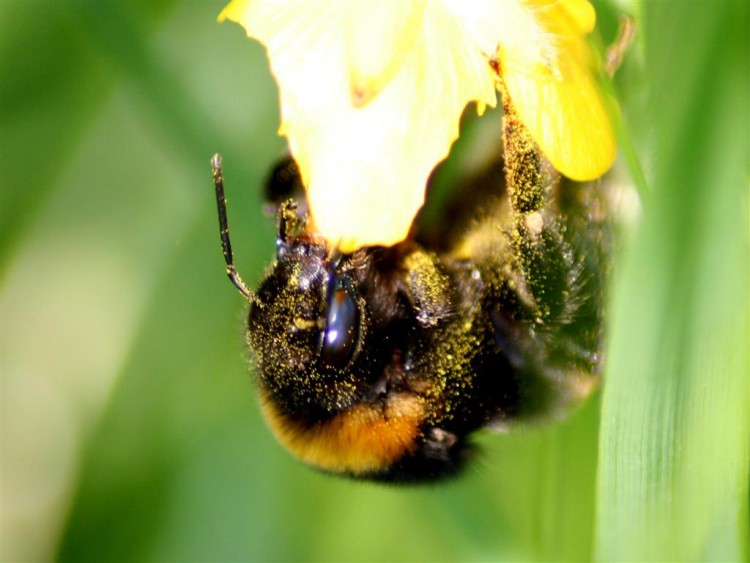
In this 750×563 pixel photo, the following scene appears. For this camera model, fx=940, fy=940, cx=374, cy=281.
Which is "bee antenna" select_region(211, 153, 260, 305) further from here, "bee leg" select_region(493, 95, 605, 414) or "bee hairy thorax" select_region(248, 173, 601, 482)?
"bee leg" select_region(493, 95, 605, 414)

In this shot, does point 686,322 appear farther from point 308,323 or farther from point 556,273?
point 308,323

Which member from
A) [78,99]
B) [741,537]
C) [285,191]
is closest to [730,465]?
[741,537]

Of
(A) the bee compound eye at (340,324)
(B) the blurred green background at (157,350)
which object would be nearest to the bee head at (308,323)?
(A) the bee compound eye at (340,324)

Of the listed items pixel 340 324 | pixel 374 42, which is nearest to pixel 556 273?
pixel 340 324

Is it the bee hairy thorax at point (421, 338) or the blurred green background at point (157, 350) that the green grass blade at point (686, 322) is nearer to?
the bee hairy thorax at point (421, 338)

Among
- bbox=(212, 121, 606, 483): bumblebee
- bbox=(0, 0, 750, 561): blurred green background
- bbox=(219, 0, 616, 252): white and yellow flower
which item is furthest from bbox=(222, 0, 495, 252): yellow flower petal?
bbox=(0, 0, 750, 561): blurred green background

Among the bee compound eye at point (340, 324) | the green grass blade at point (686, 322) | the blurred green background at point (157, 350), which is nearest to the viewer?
the green grass blade at point (686, 322)

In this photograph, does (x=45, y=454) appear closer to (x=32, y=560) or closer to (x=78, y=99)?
(x=32, y=560)
